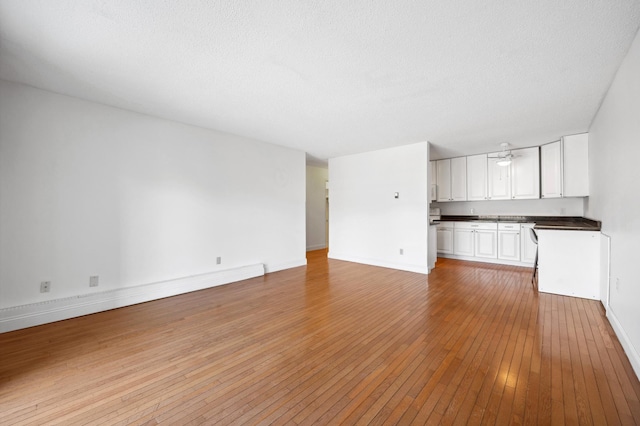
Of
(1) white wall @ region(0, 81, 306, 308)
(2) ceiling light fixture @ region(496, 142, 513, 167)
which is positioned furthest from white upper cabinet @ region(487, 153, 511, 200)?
(1) white wall @ region(0, 81, 306, 308)

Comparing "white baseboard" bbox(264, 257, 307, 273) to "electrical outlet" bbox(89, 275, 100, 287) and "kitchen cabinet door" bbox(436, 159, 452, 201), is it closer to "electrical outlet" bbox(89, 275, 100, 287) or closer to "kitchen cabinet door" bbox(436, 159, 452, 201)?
"electrical outlet" bbox(89, 275, 100, 287)

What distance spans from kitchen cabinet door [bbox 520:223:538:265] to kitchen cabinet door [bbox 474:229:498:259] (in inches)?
17.8

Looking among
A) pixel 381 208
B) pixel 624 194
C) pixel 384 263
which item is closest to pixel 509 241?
pixel 384 263

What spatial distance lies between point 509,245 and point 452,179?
193 cm

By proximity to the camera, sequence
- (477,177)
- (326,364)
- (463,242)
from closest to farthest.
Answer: (326,364) < (477,177) < (463,242)

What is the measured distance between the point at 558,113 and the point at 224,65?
4209 millimetres

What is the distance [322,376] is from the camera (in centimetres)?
186

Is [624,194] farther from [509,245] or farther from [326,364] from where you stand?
[509,245]

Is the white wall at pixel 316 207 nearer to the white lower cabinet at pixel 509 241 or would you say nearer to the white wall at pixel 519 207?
the white wall at pixel 519 207

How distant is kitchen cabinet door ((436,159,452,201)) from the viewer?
6.41 metres

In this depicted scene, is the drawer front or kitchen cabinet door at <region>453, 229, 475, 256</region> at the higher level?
the drawer front

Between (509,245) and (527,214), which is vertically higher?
(527,214)

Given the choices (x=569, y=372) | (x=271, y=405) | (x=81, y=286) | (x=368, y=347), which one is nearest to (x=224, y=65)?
(x=271, y=405)

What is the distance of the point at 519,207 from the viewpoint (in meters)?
5.86
